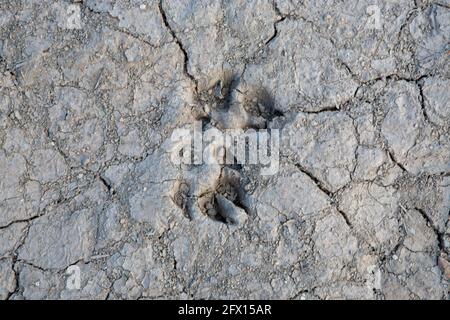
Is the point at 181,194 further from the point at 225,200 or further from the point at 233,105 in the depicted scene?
the point at 233,105

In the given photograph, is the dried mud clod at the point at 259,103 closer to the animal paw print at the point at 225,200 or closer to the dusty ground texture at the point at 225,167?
the dusty ground texture at the point at 225,167

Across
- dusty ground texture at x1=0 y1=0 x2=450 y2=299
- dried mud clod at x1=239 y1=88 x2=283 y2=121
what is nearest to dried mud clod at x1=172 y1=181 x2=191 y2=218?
dusty ground texture at x1=0 y1=0 x2=450 y2=299

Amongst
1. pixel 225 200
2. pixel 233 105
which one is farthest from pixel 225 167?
pixel 233 105

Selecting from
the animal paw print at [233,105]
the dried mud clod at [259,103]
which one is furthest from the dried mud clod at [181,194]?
the dried mud clod at [259,103]

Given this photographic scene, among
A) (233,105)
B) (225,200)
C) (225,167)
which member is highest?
(233,105)

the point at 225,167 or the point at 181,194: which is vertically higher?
the point at 225,167

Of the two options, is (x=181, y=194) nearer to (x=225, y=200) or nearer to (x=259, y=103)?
(x=225, y=200)

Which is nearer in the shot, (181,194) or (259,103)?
(181,194)

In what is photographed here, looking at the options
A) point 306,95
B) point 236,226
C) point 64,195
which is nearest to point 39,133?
point 64,195

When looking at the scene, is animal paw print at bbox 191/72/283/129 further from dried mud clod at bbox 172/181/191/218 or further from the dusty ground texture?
dried mud clod at bbox 172/181/191/218
